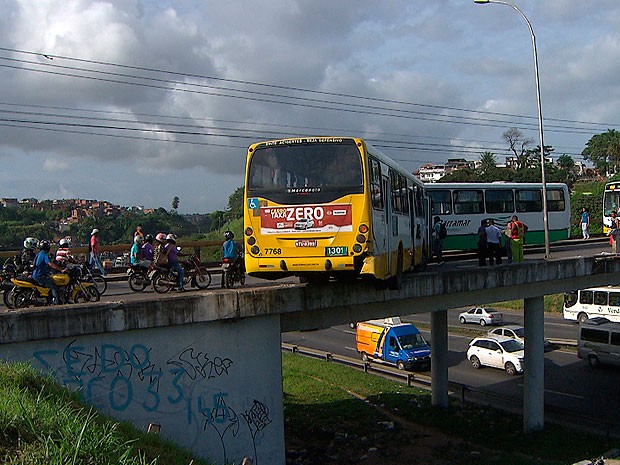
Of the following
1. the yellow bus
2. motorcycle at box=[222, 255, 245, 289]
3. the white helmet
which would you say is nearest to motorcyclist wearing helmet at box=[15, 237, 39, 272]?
the white helmet

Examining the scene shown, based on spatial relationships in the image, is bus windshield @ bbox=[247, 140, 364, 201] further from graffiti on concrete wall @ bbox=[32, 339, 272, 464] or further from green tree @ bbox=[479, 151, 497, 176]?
green tree @ bbox=[479, 151, 497, 176]

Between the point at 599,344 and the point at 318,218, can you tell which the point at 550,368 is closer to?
the point at 599,344

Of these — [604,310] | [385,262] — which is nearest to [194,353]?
[385,262]

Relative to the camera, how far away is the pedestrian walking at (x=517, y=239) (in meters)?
21.1

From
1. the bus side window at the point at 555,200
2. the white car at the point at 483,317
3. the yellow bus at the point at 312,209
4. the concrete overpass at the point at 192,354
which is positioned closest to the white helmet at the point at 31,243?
the concrete overpass at the point at 192,354

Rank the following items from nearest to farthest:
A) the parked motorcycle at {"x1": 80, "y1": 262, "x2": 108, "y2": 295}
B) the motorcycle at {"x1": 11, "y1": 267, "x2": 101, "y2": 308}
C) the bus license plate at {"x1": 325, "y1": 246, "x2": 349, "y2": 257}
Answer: the bus license plate at {"x1": 325, "y1": 246, "x2": 349, "y2": 257} < the motorcycle at {"x1": 11, "y1": 267, "x2": 101, "y2": 308} < the parked motorcycle at {"x1": 80, "y1": 262, "x2": 108, "y2": 295}

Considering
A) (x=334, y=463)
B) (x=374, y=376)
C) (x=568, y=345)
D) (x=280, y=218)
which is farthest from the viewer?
(x=568, y=345)

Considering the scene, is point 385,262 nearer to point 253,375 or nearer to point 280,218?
point 280,218

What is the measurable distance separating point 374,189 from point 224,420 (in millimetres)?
5364

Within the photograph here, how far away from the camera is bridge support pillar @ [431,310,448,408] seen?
2380 cm

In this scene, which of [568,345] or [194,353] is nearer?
[194,353]

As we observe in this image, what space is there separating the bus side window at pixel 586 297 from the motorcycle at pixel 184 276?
27.8 meters

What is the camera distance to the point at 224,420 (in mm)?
12625

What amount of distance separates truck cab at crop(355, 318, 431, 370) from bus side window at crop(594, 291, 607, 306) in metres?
12.4
